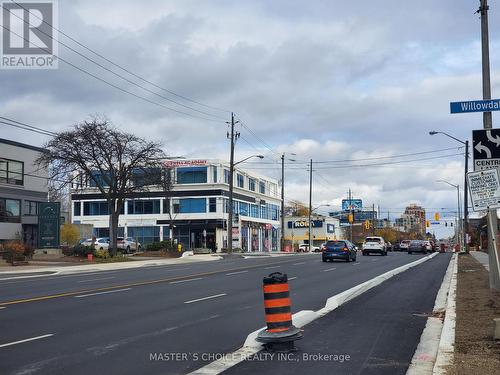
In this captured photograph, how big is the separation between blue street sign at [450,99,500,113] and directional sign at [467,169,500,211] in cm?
199

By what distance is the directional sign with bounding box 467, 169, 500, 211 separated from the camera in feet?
38.3

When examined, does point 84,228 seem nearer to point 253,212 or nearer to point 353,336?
point 253,212

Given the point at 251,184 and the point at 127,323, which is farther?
the point at 251,184

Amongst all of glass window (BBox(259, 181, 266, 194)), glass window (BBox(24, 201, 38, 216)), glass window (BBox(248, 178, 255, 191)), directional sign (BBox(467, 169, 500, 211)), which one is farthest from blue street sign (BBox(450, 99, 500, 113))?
glass window (BBox(259, 181, 266, 194))

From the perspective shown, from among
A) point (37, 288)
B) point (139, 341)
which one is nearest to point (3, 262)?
point (37, 288)

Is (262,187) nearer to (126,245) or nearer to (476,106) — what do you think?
(126,245)

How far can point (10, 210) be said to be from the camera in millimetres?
52156

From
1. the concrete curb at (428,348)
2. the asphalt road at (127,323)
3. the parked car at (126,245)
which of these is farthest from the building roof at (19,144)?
the concrete curb at (428,348)

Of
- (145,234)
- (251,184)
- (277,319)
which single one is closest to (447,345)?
(277,319)

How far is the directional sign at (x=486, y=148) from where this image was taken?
12.4 m

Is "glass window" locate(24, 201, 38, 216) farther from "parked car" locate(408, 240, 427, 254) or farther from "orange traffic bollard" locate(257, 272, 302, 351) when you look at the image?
"orange traffic bollard" locate(257, 272, 302, 351)

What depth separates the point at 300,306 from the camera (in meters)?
14.5

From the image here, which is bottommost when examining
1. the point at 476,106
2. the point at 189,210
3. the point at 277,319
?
the point at 277,319

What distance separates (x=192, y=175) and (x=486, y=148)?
231 feet
